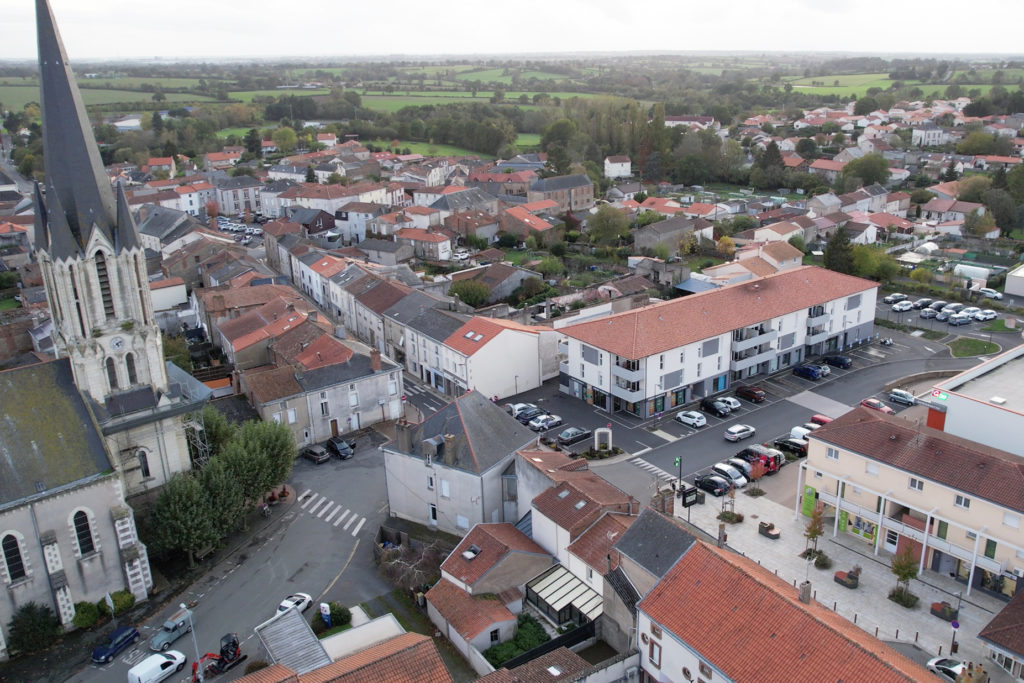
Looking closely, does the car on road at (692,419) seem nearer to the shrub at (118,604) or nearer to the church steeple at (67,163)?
the shrub at (118,604)

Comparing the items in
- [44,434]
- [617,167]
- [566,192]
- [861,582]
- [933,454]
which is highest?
[44,434]

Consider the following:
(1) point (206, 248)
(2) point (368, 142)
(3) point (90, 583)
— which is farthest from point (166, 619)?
(2) point (368, 142)

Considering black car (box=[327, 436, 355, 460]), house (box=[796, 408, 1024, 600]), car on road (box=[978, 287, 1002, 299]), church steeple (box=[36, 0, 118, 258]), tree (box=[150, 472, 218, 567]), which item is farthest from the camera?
car on road (box=[978, 287, 1002, 299])

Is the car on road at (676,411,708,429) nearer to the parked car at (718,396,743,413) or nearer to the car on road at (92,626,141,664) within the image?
the parked car at (718,396,743,413)

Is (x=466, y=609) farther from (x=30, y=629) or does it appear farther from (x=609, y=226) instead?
(x=609, y=226)

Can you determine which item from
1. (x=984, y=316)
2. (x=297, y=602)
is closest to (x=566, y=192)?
(x=984, y=316)

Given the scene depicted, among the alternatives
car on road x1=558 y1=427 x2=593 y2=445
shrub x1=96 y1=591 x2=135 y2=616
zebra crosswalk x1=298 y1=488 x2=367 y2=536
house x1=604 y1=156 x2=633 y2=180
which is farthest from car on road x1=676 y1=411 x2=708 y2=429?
house x1=604 y1=156 x2=633 y2=180

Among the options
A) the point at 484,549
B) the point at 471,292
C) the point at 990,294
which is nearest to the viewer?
the point at 484,549
